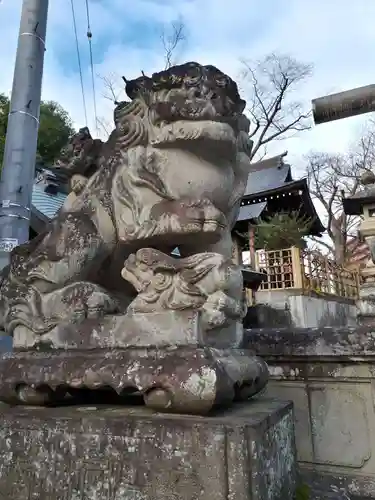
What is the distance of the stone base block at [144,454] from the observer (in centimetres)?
125

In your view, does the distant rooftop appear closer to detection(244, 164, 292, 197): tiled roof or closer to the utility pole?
detection(244, 164, 292, 197): tiled roof

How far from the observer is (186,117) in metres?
1.67

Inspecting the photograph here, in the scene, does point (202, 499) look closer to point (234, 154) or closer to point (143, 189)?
point (143, 189)

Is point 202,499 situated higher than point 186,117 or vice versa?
point 186,117

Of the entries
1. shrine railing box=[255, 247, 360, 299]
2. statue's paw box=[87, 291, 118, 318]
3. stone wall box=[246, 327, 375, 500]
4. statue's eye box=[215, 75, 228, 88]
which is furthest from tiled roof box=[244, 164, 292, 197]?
statue's paw box=[87, 291, 118, 318]

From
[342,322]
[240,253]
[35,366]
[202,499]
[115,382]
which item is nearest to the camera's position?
[202,499]

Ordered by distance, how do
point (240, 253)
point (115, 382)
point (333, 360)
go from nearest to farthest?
point (115, 382), point (333, 360), point (240, 253)

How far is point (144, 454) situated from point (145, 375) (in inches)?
9.1

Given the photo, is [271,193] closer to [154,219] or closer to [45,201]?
[45,201]

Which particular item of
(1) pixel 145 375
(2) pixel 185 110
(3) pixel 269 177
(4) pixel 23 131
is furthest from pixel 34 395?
(3) pixel 269 177

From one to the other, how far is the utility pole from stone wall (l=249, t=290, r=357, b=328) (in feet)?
29.6

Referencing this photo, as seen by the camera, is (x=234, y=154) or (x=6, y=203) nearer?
(x=234, y=154)

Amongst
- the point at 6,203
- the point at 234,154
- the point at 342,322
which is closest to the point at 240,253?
the point at 342,322

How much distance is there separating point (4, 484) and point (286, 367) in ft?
4.24
